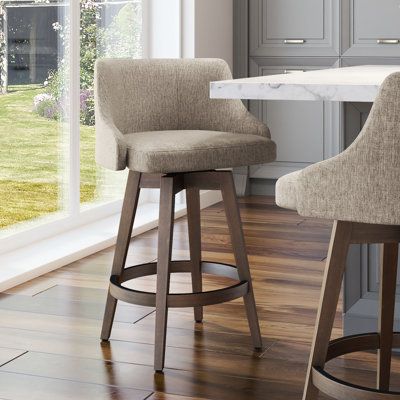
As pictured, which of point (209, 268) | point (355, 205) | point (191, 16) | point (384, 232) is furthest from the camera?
point (191, 16)

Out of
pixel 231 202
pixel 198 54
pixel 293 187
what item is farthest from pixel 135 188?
pixel 198 54

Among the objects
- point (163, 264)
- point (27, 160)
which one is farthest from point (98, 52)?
point (163, 264)

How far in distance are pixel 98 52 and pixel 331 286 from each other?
10.1 feet

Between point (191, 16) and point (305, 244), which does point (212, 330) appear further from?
point (191, 16)

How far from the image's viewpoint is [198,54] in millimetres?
5383

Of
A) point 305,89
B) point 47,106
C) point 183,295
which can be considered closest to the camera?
point 305,89

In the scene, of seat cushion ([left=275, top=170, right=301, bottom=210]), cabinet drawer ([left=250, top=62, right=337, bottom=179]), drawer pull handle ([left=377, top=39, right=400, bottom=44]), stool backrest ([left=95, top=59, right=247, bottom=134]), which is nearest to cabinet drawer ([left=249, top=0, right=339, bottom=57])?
cabinet drawer ([left=250, top=62, right=337, bottom=179])

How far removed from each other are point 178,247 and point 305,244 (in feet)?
2.02

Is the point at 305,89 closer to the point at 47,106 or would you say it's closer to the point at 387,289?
the point at 387,289

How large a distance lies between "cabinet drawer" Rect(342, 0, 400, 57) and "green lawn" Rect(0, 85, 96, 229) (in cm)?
193

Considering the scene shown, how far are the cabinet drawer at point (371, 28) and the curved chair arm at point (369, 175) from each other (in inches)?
144

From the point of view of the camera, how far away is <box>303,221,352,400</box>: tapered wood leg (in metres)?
2.07

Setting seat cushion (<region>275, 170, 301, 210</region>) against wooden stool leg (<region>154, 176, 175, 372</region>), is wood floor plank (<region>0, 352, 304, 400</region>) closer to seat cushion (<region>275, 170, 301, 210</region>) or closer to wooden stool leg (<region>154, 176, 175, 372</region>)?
wooden stool leg (<region>154, 176, 175, 372</region>)

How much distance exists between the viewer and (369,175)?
1954 millimetres
